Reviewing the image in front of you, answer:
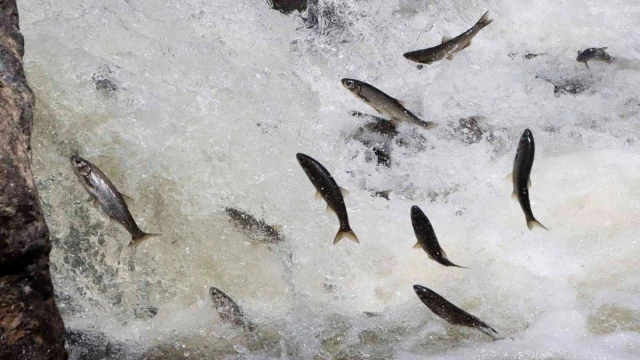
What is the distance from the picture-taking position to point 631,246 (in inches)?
151

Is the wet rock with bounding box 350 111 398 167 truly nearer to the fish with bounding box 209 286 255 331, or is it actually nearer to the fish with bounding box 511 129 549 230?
the fish with bounding box 511 129 549 230

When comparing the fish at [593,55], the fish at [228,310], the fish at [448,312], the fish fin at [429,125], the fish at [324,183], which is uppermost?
the fish at [593,55]

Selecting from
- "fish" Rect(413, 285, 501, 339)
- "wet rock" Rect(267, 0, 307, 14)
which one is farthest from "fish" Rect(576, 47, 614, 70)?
"fish" Rect(413, 285, 501, 339)

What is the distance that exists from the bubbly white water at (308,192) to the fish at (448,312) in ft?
0.26

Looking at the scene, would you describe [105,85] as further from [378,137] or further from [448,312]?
[448,312]

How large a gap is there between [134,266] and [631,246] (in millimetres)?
2722

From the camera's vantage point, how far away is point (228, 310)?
354 cm

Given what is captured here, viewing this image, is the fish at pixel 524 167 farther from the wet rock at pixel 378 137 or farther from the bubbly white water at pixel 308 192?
the wet rock at pixel 378 137

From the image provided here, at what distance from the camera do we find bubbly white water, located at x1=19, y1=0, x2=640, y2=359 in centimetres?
356

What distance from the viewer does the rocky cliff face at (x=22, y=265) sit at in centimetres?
243

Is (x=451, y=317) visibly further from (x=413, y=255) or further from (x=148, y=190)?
(x=148, y=190)

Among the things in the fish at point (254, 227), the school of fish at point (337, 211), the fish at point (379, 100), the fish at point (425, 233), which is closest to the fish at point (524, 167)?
the school of fish at point (337, 211)

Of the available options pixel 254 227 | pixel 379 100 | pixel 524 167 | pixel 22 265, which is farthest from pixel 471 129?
pixel 22 265

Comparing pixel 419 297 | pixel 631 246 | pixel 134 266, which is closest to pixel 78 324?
pixel 134 266
